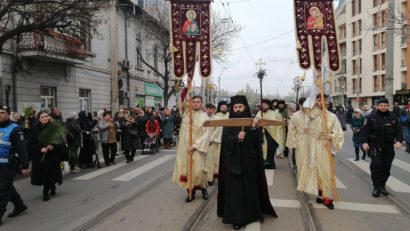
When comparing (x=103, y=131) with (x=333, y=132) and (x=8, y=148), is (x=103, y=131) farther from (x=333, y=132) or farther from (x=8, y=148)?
(x=333, y=132)

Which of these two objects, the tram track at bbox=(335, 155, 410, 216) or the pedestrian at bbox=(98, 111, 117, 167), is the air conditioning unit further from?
the tram track at bbox=(335, 155, 410, 216)

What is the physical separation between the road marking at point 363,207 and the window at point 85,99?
17905mm

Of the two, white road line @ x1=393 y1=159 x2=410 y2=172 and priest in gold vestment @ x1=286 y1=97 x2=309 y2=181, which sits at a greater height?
priest in gold vestment @ x1=286 y1=97 x2=309 y2=181

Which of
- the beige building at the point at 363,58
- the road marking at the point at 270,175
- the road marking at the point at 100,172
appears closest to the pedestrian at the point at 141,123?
the road marking at the point at 100,172

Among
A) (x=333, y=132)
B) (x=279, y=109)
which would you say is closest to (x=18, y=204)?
(x=333, y=132)

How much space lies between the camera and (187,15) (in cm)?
838

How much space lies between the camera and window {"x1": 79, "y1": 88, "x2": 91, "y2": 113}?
74.3ft

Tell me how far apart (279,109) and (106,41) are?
15.2m

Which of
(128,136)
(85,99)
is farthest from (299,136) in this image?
(85,99)

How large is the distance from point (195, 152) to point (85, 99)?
17.1 metres

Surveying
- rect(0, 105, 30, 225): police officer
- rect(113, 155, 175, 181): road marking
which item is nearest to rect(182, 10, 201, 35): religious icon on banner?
rect(0, 105, 30, 225): police officer

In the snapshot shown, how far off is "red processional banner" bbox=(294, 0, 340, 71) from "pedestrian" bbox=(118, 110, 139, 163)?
6888 mm

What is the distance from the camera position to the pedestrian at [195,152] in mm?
7398

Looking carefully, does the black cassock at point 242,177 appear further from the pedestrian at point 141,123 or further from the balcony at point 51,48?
the balcony at point 51,48
